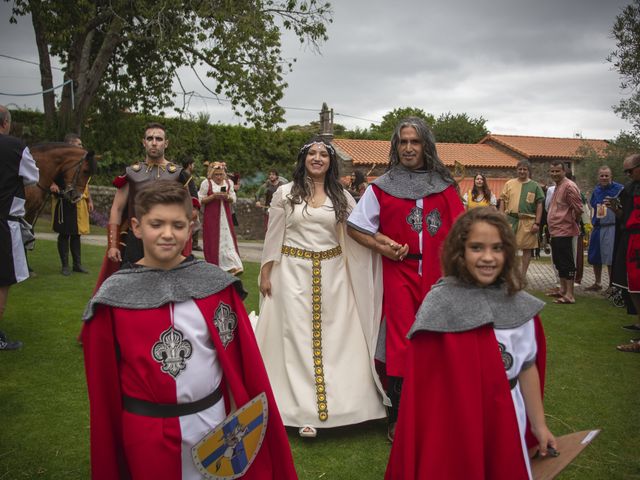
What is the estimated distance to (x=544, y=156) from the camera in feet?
119

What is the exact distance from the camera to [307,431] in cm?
378

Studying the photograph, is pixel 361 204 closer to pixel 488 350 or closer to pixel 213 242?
pixel 488 350

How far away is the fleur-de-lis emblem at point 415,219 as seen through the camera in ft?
12.7

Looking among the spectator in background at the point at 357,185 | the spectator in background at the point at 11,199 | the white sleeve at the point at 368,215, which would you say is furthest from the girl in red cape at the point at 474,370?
the spectator in background at the point at 357,185

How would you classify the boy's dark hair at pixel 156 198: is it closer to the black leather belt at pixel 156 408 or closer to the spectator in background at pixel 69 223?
the black leather belt at pixel 156 408

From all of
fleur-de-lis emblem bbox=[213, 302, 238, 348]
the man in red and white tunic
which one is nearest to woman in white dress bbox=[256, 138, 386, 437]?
the man in red and white tunic

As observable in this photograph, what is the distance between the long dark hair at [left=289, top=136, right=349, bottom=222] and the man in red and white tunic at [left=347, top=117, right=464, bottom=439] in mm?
205

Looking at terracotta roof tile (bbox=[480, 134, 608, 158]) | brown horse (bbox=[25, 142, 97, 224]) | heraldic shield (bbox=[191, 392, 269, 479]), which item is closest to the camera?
heraldic shield (bbox=[191, 392, 269, 479])

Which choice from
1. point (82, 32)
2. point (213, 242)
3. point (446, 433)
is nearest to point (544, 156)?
point (82, 32)

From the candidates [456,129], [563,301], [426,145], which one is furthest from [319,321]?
[456,129]

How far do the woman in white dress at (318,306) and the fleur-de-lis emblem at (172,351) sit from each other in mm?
1801

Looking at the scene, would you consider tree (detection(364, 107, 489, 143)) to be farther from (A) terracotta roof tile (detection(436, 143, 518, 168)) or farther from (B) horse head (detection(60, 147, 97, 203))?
(B) horse head (detection(60, 147, 97, 203))

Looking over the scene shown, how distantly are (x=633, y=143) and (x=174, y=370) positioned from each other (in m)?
22.5

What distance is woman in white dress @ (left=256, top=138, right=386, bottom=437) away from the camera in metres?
3.92
